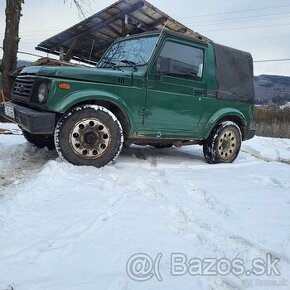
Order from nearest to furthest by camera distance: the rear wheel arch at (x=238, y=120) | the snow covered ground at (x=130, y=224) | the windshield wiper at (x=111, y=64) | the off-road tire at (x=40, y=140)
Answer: the snow covered ground at (x=130, y=224), the windshield wiper at (x=111, y=64), the off-road tire at (x=40, y=140), the rear wheel arch at (x=238, y=120)

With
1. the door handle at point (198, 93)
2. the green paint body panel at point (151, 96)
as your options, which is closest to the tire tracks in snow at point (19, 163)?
the green paint body panel at point (151, 96)

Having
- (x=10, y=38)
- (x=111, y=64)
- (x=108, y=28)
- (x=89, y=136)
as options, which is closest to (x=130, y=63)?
(x=111, y=64)

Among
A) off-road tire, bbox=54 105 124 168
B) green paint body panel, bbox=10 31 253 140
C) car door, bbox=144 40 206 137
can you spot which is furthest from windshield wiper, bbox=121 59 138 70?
off-road tire, bbox=54 105 124 168

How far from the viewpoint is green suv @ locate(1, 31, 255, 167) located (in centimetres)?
458

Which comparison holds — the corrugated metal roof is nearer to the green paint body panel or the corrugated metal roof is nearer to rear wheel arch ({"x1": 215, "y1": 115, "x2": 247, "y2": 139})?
rear wheel arch ({"x1": 215, "y1": 115, "x2": 247, "y2": 139})

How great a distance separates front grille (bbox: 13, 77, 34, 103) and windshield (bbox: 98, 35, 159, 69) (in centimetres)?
131

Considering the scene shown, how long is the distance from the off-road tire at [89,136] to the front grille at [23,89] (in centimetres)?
65

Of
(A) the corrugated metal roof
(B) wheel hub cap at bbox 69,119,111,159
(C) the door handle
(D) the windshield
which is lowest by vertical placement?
(B) wheel hub cap at bbox 69,119,111,159

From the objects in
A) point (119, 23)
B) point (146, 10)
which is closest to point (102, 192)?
point (146, 10)

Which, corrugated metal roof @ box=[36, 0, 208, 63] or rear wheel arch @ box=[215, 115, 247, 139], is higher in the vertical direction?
corrugated metal roof @ box=[36, 0, 208, 63]

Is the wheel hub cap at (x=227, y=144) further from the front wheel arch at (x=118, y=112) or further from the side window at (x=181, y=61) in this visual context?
the front wheel arch at (x=118, y=112)

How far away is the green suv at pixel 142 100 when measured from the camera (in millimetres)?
4582

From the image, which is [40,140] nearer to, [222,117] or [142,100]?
[142,100]

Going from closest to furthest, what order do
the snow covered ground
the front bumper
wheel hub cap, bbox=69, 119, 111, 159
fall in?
1. the snow covered ground
2. the front bumper
3. wheel hub cap, bbox=69, 119, 111, 159
